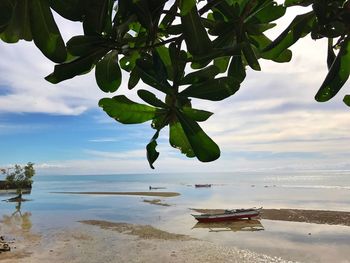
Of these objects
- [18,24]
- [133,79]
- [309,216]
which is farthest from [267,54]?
[309,216]

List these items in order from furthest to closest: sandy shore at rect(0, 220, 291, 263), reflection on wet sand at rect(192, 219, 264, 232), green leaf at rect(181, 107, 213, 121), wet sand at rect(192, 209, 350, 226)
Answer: wet sand at rect(192, 209, 350, 226)
reflection on wet sand at rect(192, 219, 264, 232)
sandy shore at rect(0, 220, 291, 263)
green leaf at rect(181, 107, 213, 121)

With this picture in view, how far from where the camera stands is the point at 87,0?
78 cm

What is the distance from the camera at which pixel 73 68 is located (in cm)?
88

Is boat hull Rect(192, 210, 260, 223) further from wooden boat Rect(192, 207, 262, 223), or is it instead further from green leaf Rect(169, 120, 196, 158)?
green leaf Rect(169, 120, 196, 158)

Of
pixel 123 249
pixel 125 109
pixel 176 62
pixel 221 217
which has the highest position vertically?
pixel 176 62

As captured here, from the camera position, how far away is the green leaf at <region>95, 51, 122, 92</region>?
0.96 m

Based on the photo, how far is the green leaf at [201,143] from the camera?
2.92 ft

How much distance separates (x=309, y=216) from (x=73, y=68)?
29.1 m

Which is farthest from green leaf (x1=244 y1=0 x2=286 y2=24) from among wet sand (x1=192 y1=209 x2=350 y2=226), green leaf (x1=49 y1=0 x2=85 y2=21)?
wet sand (x1=192 y1=209 x2=350 y2=226)

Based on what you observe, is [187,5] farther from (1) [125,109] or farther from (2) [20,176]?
(2) [20,176]

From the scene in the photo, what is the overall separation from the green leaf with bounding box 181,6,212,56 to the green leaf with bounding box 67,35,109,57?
0.20m

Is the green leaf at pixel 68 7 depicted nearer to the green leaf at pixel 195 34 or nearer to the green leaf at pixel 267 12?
the green leaf at pixel 195 34

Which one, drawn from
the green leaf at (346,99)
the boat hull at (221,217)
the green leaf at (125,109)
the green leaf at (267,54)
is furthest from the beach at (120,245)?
the green leaf at (125,109)

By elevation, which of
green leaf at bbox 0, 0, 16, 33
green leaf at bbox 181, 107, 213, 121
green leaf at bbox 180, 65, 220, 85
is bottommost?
green leaf at bbox 181, 107, 213, 121
